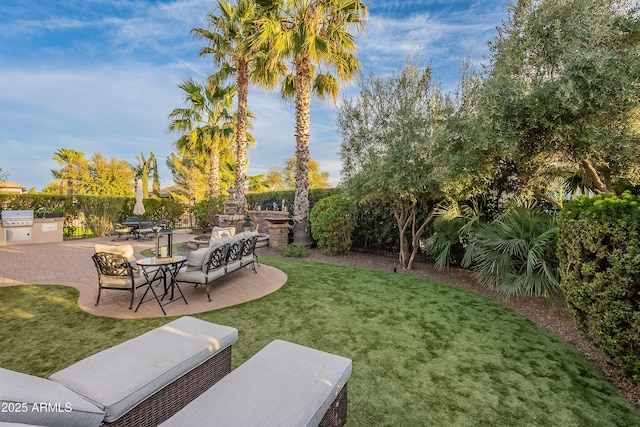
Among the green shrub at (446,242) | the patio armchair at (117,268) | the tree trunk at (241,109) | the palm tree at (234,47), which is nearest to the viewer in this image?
the patio armchair at (117,268)

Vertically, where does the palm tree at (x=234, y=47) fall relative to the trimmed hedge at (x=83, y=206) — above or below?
above

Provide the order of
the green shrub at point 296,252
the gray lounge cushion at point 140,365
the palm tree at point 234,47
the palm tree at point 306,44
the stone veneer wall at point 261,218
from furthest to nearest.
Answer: the stone veneer wall at point 261,218
the palm tree at point 234,47
the green shrub at point 296,252
the palm tree at point 306,44
the gray lounge cushion at point 140,365

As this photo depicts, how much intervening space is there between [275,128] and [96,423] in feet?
59.0

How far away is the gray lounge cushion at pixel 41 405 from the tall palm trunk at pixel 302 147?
847 centimetres

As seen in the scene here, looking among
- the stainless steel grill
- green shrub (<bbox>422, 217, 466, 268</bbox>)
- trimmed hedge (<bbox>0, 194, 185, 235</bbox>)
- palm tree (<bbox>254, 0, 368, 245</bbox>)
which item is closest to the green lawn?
green shrub (<bbox>422, 217, 466, 268</bbox>)

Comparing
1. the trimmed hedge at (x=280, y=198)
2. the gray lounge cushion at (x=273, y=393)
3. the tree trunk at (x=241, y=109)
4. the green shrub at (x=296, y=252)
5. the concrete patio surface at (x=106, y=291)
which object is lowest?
the concrete patio surface at (x=106, y=291)

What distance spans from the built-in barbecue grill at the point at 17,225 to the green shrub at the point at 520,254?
15.0 m

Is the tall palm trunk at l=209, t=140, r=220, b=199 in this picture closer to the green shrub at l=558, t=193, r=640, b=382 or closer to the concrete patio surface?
the concrete patio surface

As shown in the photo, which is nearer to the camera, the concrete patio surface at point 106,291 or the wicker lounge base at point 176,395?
the wicker lounge base at point 176,395

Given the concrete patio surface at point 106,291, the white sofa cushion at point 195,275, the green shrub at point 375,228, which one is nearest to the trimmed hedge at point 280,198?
the green shrub at point 375,228

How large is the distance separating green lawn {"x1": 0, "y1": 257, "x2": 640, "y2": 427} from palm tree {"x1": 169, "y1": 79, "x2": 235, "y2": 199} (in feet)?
37.1

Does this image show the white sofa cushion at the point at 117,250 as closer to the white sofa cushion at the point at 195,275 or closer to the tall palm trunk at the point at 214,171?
the white sofa cushion at the point at 195,275

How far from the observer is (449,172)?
5289mm

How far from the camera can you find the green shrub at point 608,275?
2.56 metres
